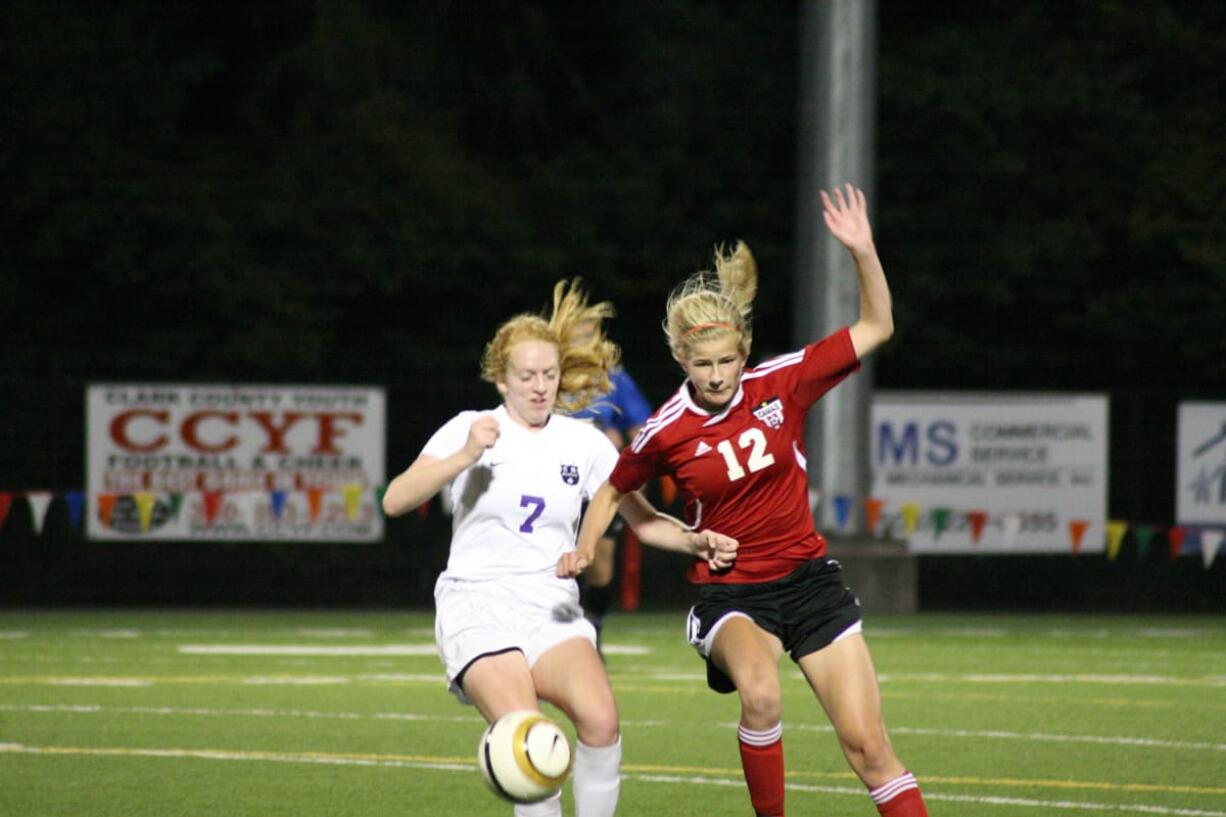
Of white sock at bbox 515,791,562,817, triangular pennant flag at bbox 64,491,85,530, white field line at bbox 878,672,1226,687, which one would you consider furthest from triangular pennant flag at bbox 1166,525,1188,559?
white sock at bbox 515,791,562,817

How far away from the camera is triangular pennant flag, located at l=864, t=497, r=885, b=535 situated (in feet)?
62.0

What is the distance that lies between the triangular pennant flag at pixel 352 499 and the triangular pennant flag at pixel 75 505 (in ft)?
7.53

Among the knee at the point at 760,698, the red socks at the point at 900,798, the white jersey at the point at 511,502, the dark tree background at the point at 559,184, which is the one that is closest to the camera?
the red socks at the point at 900,798

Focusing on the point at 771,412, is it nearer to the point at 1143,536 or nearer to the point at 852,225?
the point at 852,225

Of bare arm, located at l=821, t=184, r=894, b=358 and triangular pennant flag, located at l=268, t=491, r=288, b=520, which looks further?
triangular pennant flag, located at l=268, t=491, r=288, b=520

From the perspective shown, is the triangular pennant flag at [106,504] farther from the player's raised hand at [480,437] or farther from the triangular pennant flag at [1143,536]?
the player's raised hand at [480,437]

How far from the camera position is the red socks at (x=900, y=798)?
22.2 ft

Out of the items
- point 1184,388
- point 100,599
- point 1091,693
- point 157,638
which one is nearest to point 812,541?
point 1091,693

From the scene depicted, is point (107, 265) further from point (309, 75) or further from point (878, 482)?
point (878, 482)

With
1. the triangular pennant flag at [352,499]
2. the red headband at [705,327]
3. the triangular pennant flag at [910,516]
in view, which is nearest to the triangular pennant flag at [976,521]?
the triangular pennant flag at [910,516]

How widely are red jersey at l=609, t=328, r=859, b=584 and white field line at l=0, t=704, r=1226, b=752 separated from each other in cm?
351

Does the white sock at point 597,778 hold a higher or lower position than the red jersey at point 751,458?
lower

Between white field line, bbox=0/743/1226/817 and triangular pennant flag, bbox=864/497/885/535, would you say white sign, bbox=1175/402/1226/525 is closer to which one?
triangular pennant flag, bbox=864/497/885/535

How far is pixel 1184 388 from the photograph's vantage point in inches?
948
